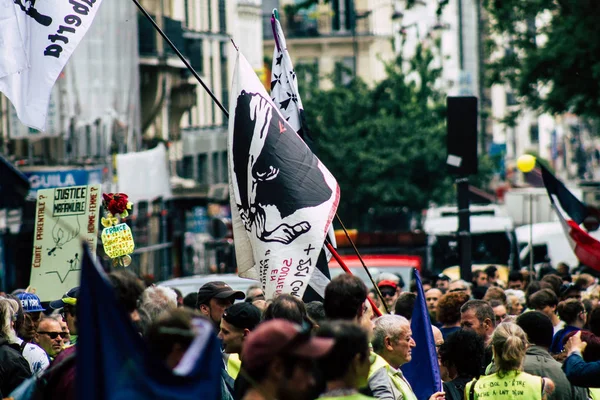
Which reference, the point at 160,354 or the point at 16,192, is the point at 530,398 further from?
the point at 16,192

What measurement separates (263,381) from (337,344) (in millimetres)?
449

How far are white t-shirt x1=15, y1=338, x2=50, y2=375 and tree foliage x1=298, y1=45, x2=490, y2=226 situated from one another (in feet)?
103

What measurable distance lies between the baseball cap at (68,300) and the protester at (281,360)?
3.06 metres

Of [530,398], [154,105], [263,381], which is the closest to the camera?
[263,381]

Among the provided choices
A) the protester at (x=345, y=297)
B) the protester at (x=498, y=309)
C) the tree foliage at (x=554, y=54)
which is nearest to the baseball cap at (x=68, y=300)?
the protester at (x=345, y=297)

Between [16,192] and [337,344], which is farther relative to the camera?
[16,192]

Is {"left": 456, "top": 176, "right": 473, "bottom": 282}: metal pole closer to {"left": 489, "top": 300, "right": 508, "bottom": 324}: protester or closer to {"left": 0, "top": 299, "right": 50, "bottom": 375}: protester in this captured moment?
{"left": 489, "top": 300, "right": 508, "bottom": 324}: protester

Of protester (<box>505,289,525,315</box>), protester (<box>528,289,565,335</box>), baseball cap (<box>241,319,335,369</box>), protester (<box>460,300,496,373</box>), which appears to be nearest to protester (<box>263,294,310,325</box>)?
protester (<box>460,300,496,373</box>)

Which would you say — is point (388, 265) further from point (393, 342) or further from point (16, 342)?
point (393, 342)

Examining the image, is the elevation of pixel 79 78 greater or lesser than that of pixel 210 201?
greater

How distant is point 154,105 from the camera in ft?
112

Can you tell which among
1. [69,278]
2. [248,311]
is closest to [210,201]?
[69,278]

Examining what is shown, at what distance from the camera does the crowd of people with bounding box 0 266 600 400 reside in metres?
4.27

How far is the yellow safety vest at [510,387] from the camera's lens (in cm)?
656
